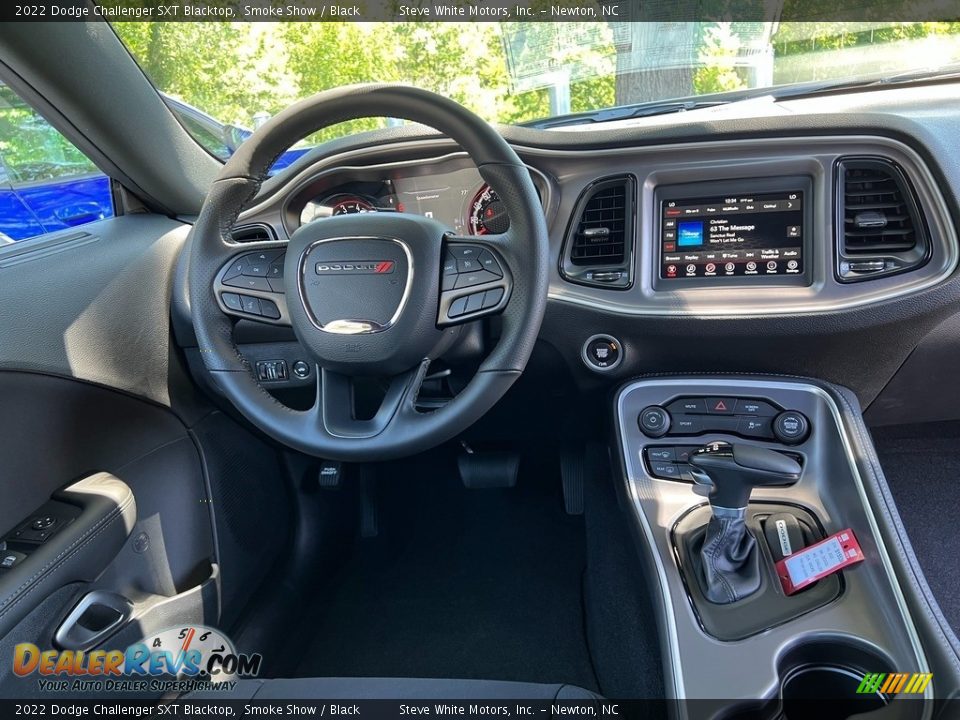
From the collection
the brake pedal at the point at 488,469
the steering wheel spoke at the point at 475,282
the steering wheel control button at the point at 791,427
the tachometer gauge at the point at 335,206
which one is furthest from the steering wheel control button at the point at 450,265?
the brake pedal at the point at 488,469

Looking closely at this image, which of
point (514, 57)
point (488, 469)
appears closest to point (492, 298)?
point (514, 57)

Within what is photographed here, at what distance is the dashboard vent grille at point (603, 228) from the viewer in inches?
61.4

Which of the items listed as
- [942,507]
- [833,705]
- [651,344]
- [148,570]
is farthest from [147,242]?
[942,507]

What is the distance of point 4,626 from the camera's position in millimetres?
1121

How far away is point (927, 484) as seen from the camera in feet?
6.53

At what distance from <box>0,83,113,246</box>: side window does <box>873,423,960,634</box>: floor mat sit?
235cm

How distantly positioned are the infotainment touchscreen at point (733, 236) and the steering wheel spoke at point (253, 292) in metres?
A: 0.88

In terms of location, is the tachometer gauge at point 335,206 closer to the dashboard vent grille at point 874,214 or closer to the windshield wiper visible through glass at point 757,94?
the windshield wiper visible through glass at point 757,94

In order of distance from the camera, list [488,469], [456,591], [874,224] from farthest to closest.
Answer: [488,469], [456,591], [874,224]

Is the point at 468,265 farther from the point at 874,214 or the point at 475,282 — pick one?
the point at 874,214

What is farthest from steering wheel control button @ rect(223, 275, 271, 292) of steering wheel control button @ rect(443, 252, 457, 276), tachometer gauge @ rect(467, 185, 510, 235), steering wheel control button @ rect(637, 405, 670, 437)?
steering wheel control button @ rect(637, 405, 670, 437)

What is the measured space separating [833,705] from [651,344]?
32.4 inches

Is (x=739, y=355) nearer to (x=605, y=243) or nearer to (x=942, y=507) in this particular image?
(x=605, y=243)

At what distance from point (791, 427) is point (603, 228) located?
65 centimetres
